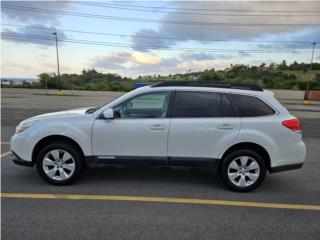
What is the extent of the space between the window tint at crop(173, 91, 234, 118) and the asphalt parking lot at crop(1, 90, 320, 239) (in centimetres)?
119

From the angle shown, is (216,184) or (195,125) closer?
(195,125)

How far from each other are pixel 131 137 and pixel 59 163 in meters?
1.21

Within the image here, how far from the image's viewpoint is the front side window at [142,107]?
4902mm

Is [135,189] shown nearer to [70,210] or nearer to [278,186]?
[70,210]

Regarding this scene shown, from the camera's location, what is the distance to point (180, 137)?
187 inches

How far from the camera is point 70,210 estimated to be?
13.2 ft

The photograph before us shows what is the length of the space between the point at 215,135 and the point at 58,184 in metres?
2.57

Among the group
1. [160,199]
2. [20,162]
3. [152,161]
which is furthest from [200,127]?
[20,162]

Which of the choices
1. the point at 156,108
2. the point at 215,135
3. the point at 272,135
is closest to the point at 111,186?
the point at 156,108

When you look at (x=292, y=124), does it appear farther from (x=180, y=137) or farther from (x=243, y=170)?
(x=180, y=137)

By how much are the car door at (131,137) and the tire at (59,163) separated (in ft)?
1.13

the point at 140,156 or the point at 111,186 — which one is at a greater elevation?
the point at 140,156

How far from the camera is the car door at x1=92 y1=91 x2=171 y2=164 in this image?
4.78 meters

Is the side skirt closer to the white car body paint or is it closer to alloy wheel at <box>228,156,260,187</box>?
the white car body paint
